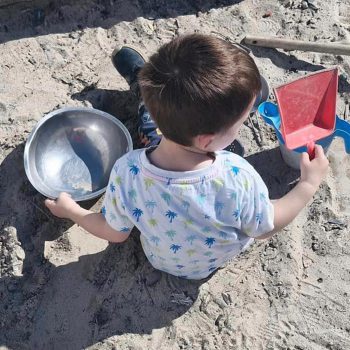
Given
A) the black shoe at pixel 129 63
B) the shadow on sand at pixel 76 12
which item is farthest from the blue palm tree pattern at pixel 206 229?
the shadow on sand at pixel 76 12

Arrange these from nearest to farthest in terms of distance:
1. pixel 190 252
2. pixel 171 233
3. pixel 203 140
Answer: pixel 203 140, pixel 171 233, pixel 190 252

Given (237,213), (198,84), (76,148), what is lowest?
(76,148)

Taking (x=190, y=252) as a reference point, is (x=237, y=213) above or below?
above

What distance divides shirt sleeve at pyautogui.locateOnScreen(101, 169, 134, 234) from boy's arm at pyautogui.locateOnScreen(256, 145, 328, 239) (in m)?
0.40

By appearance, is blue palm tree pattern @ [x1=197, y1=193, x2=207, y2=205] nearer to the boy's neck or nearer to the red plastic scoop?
the boy's neck

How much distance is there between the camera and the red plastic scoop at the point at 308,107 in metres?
2.07

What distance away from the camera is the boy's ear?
136cm

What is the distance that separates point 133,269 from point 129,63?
0.93m

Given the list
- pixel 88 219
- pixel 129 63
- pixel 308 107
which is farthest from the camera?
pixel 129 63

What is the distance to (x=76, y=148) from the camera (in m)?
2.36

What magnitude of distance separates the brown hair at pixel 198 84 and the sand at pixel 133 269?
2.82ft

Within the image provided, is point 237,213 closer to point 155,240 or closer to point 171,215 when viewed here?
point 171,215

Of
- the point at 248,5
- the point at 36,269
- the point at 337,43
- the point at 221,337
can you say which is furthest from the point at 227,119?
the point at 248,5

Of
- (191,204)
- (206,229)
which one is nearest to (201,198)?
(191,204)
